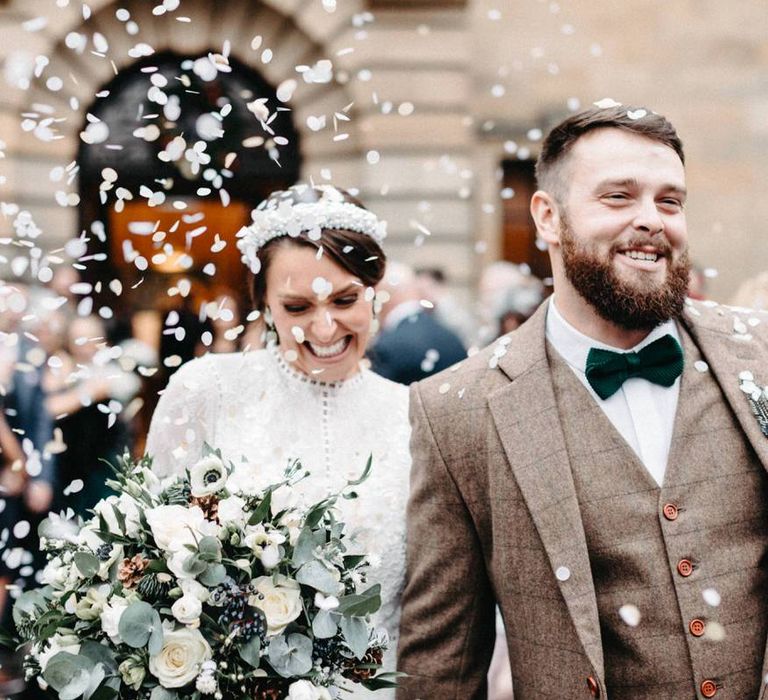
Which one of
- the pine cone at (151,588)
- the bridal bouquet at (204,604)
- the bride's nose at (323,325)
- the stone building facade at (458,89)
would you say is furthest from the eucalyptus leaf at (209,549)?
the stone building facade at (458,89)

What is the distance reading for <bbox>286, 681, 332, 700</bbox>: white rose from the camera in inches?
69.6

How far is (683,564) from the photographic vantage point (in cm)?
206

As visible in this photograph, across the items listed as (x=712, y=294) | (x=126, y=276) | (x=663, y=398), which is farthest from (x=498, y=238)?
(x=663, y=398)

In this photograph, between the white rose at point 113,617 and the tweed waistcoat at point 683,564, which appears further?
the tweed waistcoat at point 683,564

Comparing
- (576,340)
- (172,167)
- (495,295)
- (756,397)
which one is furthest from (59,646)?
(172,167)

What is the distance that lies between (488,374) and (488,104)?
22.5 ft

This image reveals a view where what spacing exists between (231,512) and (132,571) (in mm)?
224

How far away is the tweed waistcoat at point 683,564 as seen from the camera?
80.7 inches

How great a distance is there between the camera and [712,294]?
8.80 meters

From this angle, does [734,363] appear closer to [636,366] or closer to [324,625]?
[636,366]

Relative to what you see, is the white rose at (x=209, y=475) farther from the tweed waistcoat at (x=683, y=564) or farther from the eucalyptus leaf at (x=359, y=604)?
the tweed waistcoat at (x=683, y=564)

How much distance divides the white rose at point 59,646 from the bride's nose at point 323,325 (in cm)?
111

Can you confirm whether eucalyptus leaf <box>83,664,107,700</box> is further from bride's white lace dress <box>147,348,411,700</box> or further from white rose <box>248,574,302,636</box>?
bride's white lace dress <box>147,348,411,700</box>

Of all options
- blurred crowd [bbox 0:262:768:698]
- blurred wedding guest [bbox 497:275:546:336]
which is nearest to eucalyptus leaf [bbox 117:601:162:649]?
blurred crowd [bbox 0:262:768:698]
